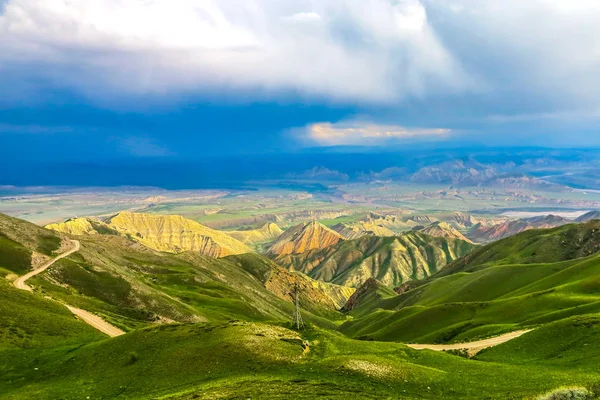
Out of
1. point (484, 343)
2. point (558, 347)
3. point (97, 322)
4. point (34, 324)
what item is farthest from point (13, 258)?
point (558, 347)

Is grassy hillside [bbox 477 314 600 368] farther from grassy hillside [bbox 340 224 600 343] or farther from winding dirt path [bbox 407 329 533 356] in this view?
grassy hillside [bbox 340 224 600 343]

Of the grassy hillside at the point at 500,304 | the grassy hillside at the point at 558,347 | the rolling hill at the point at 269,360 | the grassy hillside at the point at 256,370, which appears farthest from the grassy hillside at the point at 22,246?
the grassy hillside at the point at 558,347

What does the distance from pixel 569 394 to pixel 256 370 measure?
97.4 feet

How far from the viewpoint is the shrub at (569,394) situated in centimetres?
3078

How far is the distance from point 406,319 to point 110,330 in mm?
73612

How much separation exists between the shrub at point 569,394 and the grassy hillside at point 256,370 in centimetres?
244

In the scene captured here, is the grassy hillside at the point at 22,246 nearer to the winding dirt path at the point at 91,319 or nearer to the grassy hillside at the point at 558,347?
the winding dirt path at the point at 91,319

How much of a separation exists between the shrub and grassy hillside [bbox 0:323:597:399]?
2.44 meters

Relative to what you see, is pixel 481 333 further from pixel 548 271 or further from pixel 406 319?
pixel 548 271

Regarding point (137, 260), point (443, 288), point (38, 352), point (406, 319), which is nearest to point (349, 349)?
point (38, 352)

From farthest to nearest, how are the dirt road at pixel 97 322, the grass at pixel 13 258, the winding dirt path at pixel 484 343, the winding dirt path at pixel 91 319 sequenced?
the grass at pixel 13 258, the winding dirt path at pixel 91 319, the dirt road at pixel 97 322, the winding dirt path at pixel 484 343

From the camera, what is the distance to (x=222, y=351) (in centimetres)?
5019

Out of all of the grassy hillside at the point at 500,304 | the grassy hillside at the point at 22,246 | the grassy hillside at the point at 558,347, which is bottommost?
the grassy hillside at the point at 500,304

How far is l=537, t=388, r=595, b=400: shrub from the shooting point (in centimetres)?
3078
